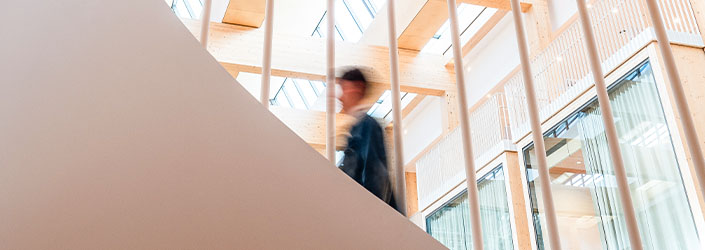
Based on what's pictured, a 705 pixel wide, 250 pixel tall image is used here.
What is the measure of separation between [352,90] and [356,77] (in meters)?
0.13

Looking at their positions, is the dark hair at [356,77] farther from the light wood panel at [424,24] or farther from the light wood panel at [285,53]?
the light wood panel at [424,24]

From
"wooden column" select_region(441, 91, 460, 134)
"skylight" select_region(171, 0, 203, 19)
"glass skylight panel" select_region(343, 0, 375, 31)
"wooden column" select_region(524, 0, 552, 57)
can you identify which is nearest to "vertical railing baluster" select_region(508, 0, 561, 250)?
"wooden column" select_region(524, 0, 552, 57)

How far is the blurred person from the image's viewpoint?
1272mm

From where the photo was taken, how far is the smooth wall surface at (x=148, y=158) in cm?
71

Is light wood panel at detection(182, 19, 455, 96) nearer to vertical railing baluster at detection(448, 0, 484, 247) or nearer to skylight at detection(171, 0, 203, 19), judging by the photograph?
skylight at detection(171, 0, 203, 19)

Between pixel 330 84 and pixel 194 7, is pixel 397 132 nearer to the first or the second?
pixel 330 84

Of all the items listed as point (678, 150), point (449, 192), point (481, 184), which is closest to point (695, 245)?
point (678, 150)

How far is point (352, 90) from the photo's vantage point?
5.55 feet

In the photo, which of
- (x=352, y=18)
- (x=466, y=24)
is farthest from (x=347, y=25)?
(x=466, y=24)

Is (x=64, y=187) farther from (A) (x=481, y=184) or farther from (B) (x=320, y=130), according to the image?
(B) (x=320, y=130)

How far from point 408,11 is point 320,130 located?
3.12m

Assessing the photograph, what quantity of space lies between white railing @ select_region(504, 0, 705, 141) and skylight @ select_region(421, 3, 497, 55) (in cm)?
Result: 117

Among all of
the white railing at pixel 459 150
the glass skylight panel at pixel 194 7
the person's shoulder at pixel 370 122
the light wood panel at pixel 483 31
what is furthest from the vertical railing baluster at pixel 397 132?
the glass skylight panel at pixel 194 7

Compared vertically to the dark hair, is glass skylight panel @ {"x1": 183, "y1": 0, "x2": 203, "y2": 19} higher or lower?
higher
